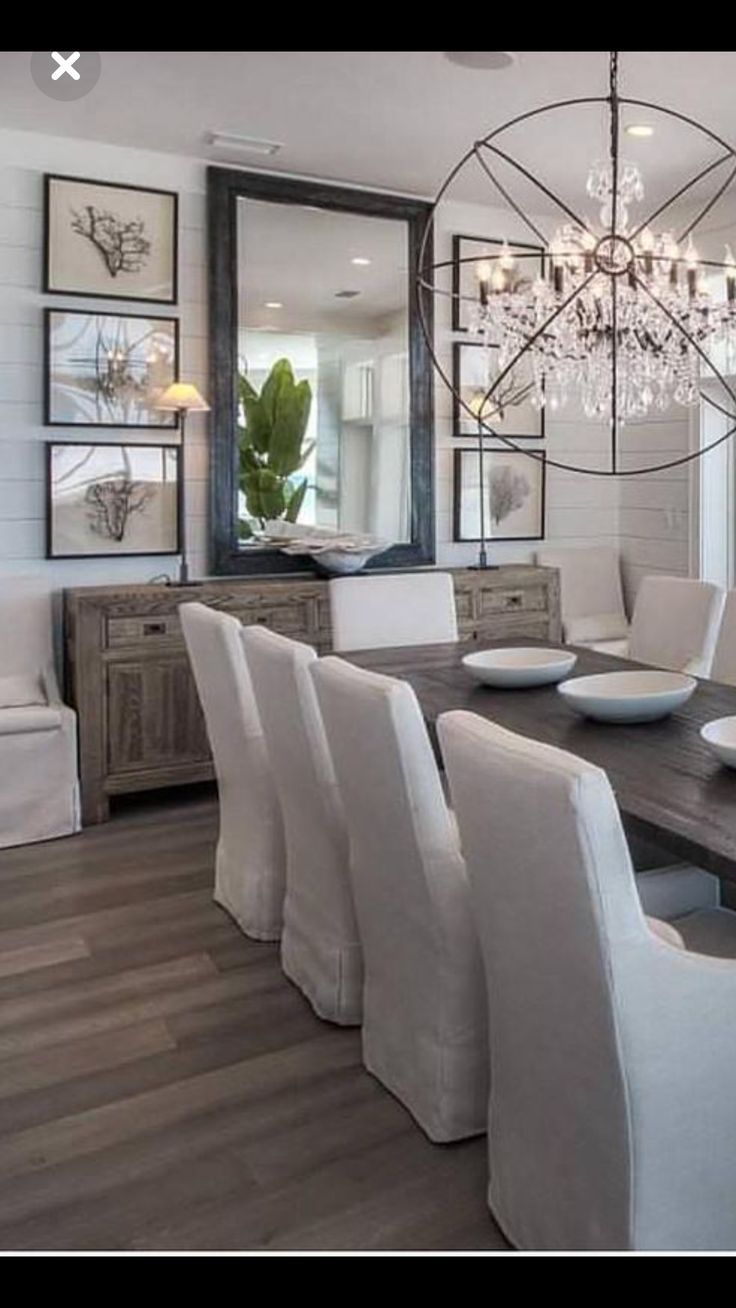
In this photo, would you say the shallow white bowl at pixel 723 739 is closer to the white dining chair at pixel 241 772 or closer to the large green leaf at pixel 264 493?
the white dining chair at pixel 241 772

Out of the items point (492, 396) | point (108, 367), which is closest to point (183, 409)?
point (108, 367)

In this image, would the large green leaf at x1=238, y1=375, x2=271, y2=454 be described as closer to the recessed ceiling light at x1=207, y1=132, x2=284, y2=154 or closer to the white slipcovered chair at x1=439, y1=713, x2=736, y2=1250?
the recessed ceiling light at x1=207, y1=132, x2=284, y2=154

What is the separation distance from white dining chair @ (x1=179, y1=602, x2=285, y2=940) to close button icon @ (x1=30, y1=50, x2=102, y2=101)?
1.37 m

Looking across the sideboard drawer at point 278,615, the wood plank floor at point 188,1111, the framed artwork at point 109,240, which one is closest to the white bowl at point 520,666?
the wood plank floor at point 188,1111

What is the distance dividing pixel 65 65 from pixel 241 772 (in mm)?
1986

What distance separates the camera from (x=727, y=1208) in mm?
1510

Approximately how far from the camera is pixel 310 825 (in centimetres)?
254

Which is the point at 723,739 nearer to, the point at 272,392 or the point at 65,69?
the point at 65,69

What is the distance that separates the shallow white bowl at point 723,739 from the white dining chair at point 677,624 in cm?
131

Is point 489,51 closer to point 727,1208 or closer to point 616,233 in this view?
point 727,1208

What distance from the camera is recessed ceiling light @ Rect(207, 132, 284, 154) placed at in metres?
4.18
